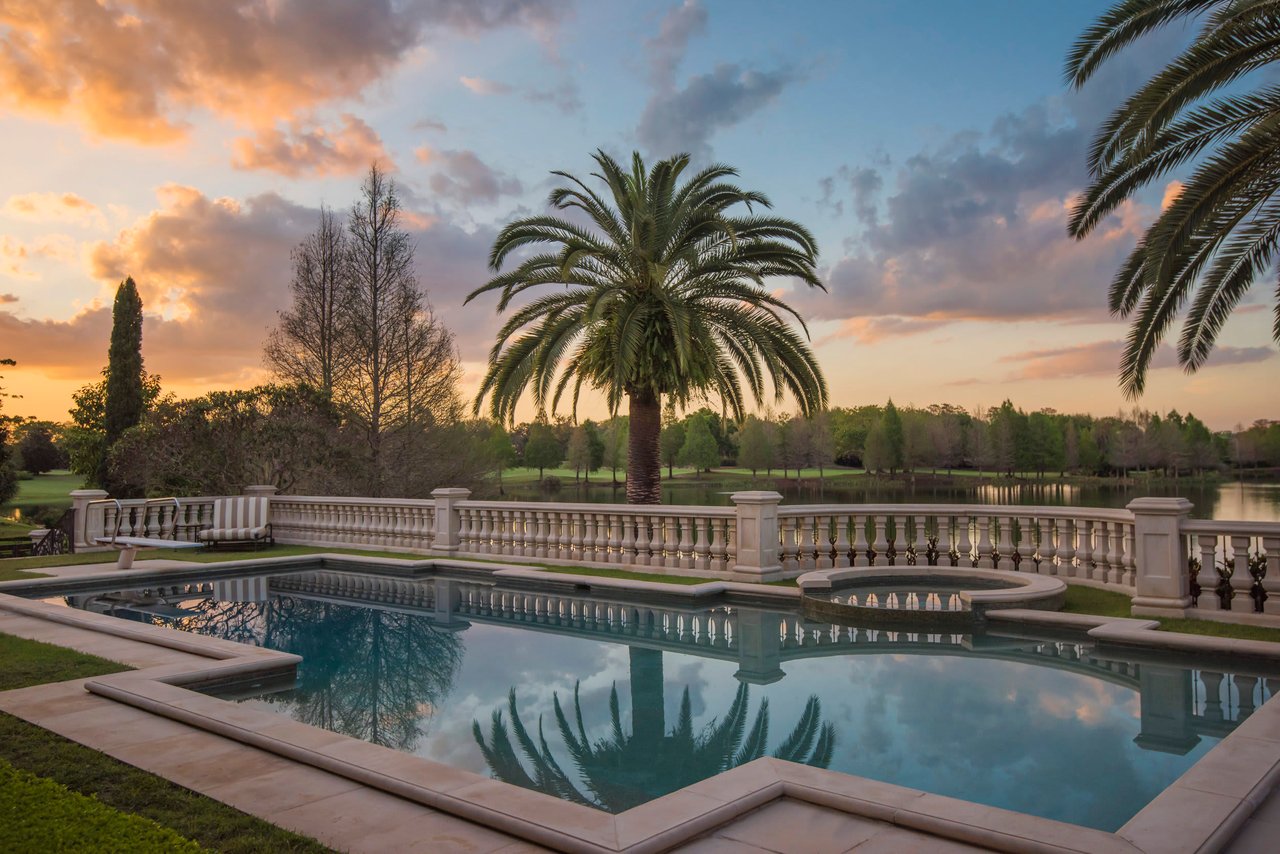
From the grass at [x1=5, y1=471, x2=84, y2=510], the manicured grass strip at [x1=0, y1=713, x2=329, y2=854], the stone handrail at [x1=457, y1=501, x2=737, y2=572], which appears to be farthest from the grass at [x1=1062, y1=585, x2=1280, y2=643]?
the grass at [x1=5, y1=471, x2=84, y2=510]

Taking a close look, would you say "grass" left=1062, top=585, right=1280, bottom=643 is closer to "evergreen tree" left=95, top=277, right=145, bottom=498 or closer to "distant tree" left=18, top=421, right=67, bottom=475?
"evergreen tree" left=95, top=277, right=145, bottom=498

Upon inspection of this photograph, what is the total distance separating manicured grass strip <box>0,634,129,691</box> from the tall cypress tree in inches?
981

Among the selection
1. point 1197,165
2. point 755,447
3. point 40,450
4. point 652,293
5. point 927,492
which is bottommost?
point 927,492

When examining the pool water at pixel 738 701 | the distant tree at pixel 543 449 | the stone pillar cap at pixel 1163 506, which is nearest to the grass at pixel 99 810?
the pool water at pixel 738 701

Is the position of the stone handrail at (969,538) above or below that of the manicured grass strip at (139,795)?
above

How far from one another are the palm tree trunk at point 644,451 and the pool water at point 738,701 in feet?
19.4

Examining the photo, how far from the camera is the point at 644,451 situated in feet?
54.8

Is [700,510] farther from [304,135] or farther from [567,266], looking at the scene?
Answer: [304,135]

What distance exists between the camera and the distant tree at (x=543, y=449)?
74.7 m

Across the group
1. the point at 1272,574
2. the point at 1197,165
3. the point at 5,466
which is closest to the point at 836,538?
the point at 1272,574

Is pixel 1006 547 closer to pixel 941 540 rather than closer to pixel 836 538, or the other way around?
pixel 941 540

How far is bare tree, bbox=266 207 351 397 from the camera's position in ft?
96.7

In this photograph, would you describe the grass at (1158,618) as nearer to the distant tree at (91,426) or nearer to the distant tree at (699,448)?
the distant tree at (91,426)

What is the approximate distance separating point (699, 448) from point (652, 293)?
63137mm
